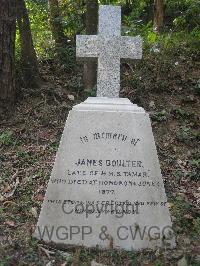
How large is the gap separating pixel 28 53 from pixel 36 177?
2878 mm

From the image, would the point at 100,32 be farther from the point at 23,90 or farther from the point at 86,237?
the point at 23,90

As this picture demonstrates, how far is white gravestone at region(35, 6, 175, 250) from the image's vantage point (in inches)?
167

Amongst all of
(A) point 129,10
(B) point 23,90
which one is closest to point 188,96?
(B) point 23,90

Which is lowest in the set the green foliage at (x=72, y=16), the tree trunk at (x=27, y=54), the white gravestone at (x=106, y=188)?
the white gravestone at (x=106, y=188)

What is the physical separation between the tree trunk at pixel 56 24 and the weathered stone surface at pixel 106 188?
5450 mm

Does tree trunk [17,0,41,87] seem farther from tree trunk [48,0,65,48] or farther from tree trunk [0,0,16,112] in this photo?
tree trunk [48,0,65,48]

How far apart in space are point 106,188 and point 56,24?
20.6 ft

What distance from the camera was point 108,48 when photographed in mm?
4680

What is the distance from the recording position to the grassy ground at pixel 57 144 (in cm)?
414

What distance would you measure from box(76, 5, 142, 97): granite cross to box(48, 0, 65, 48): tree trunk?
4782mm

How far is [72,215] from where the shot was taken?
4262mm

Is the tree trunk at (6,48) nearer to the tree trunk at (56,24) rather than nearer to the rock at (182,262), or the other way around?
the tree trunk at (56,24)

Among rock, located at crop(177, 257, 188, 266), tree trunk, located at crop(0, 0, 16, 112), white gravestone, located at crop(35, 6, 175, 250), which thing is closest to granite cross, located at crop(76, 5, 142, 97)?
white gravestone, located at crop(35, 6, 175, 250)

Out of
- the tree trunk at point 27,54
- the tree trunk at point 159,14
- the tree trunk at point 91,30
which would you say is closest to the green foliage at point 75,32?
the tree trunk at point 159,14
